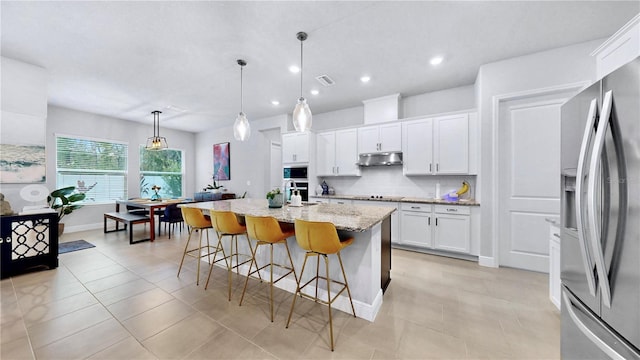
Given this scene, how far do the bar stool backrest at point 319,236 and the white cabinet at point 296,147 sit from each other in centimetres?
329

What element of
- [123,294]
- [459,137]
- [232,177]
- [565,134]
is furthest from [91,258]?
[459,137]

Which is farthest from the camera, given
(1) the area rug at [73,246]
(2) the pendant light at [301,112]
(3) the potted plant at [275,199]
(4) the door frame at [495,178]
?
(1) the area rug at [73,246]

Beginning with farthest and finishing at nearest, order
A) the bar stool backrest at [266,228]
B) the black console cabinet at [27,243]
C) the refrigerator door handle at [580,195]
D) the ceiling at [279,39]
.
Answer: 1. the black console cabinet at [27,243]
2. the ceiling at [279,39]
3. the bar stool backrest at [266,228]
4. the refrigerator door handle at [580,195]

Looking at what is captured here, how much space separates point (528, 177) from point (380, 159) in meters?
2.08

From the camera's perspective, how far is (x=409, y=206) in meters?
3.81

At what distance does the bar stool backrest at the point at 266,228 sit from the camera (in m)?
1.99

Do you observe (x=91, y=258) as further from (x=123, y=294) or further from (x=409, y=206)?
(x=409, y=206)

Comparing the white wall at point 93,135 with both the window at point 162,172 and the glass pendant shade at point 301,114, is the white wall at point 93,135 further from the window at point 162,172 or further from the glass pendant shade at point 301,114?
the glass pendant shade at point 301,114

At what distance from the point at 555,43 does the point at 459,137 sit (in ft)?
4.67

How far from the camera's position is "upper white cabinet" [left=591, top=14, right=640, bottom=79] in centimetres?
149

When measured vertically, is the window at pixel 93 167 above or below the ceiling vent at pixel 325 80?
below

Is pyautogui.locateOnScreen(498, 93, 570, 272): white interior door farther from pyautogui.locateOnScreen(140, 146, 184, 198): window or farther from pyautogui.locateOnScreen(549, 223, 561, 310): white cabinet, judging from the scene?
pyautogui.locateOnScreen(140, 146, 184, 198): window

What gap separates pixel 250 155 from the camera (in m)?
6.42

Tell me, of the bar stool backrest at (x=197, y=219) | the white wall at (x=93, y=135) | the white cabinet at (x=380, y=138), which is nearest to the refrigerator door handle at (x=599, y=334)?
the bar stool backrest at (x=197, y=219)
